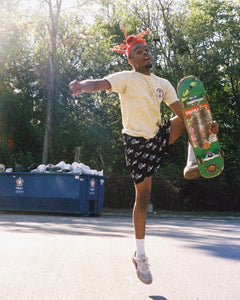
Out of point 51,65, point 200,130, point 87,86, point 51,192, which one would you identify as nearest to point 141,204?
point 200,130

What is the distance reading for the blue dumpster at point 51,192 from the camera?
47.4 ft

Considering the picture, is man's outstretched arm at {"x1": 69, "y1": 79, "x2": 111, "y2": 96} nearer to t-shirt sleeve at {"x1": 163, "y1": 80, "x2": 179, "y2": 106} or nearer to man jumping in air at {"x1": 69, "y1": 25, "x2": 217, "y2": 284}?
man jumping in air at {"x1": 69, "y1": 25, "x2": 217, "y2": 284}

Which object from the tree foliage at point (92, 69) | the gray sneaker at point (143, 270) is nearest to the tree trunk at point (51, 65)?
the tree foliage at point (92, 69)

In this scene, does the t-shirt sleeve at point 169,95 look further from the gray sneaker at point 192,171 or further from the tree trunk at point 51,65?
the tree trunk at point 51,65

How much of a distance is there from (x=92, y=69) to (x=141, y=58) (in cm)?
2521

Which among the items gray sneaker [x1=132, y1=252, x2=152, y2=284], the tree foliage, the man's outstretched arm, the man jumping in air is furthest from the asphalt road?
the tree foliage

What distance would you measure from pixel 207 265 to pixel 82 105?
24.2 metres

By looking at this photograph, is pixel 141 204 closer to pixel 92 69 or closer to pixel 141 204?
pixel 141 204

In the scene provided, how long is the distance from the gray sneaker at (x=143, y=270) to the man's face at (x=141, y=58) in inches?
59.5

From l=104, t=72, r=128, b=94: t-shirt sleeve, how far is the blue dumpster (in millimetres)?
10697

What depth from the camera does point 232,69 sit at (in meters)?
27.9

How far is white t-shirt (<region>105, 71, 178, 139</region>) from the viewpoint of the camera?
12.6 feet

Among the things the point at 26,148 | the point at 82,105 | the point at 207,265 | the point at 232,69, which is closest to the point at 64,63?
the point at 82,105

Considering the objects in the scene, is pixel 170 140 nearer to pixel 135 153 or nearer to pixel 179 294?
pixel 135 153
